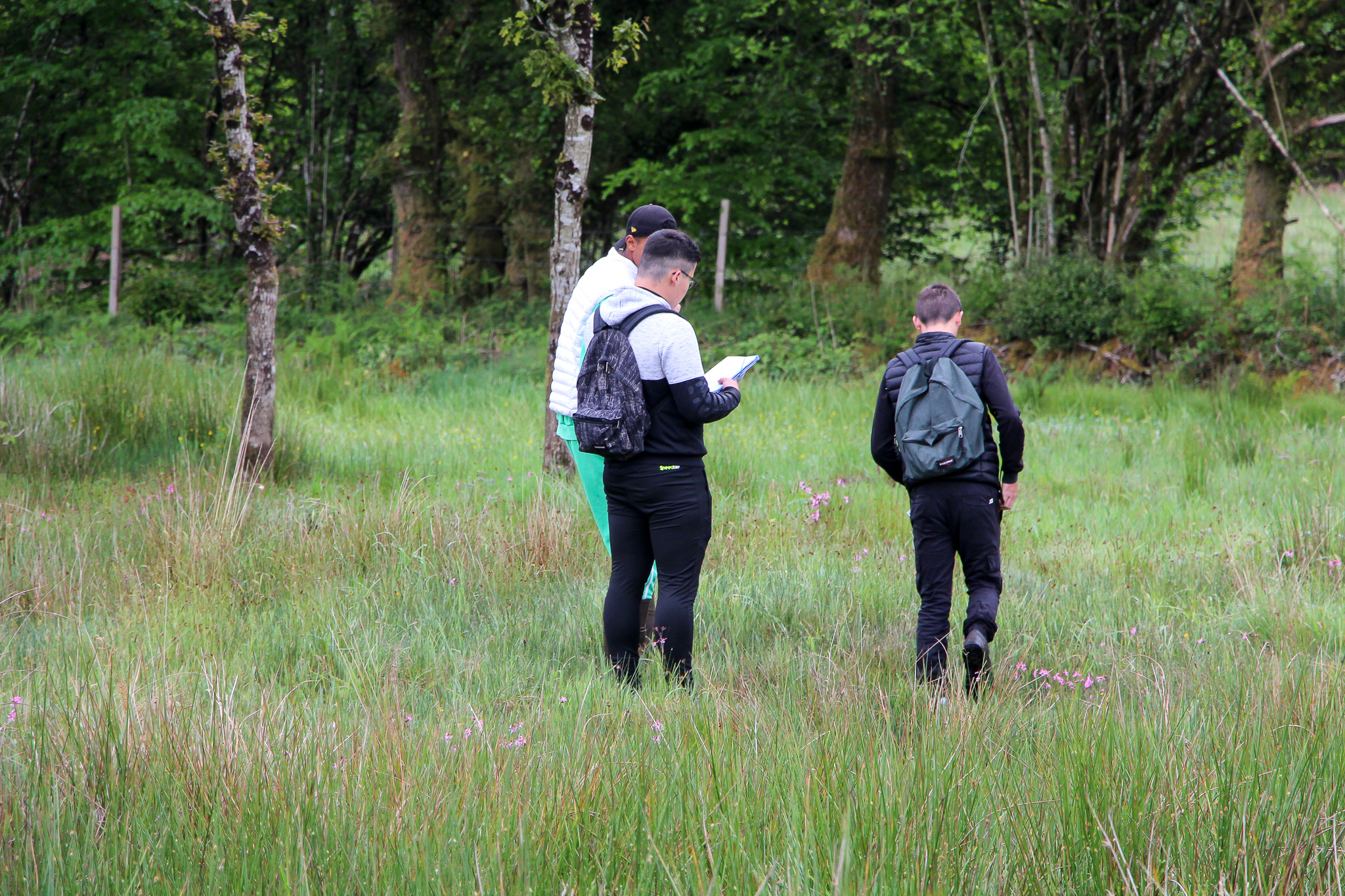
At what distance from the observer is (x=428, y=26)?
1706cm

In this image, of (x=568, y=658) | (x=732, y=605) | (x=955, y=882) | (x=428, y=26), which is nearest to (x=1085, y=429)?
(x=732, y=605)

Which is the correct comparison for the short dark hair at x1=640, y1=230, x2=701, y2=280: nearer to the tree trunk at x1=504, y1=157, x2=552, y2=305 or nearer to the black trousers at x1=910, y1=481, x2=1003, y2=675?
the black trousers at x1=910, y1=481, x2=1003, y2=675

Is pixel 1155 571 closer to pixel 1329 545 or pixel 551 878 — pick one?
pixel 1329 545

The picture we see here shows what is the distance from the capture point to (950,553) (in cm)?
420

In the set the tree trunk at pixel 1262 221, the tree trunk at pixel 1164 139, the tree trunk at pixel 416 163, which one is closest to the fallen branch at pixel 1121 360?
the tree trunk at pixel 1262 221

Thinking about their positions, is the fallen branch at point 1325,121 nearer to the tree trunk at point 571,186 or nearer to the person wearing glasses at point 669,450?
the tree trunk at point 571,186

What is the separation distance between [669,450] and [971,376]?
1.25 metres

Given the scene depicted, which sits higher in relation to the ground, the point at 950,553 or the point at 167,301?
the point at 167,301

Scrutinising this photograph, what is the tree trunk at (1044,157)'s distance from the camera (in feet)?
46.5

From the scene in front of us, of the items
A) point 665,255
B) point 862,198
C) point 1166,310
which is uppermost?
point 862,198

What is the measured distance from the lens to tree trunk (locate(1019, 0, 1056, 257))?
14.2 meters

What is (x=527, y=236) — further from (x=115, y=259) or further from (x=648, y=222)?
(x=648, y=222)

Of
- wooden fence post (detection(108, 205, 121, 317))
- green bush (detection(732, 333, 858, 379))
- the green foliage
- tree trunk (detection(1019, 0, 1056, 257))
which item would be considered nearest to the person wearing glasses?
the green foliage

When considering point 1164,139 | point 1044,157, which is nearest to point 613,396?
point 1044,157
